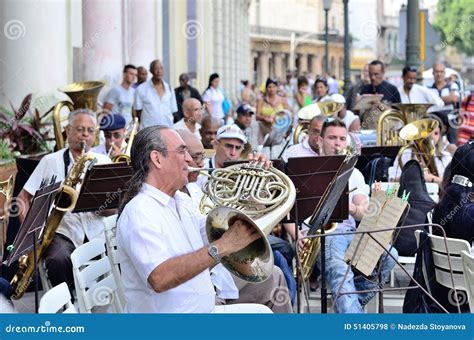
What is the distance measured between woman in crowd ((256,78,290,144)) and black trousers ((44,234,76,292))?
8.67m

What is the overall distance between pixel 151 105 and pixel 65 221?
6812 mm

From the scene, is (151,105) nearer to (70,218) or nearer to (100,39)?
(100,39)

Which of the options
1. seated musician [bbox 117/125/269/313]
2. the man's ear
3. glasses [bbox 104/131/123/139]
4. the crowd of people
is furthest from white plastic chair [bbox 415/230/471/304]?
glasses [bbox 104/131/123/139]

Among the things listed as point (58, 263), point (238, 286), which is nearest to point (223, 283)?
point (238, 286)

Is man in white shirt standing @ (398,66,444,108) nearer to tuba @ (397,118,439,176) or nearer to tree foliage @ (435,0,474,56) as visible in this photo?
tuba @ (397,118,439,176)

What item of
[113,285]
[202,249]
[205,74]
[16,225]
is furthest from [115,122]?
[205,74]

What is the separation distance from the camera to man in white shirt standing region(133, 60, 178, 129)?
46.2ft

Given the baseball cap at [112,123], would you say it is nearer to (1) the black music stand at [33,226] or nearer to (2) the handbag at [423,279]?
(1) the black music stand at [33,226]

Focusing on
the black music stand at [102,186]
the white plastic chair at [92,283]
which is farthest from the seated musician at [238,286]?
the white plastic chair at [92,283]

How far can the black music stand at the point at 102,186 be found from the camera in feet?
21.6

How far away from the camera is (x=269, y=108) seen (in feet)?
56.7

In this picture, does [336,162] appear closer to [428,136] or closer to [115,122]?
[115,122]

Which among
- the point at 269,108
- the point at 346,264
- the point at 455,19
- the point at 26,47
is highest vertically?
the point at 455,19
